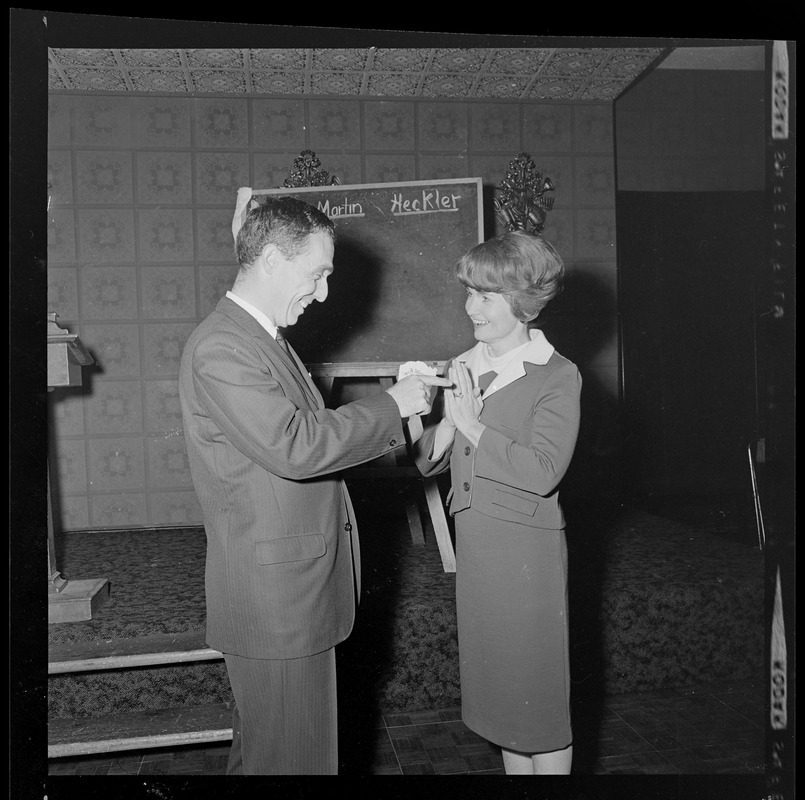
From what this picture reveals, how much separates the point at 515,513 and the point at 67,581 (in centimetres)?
169

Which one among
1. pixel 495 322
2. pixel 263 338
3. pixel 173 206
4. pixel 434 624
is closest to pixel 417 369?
pixel 495 322

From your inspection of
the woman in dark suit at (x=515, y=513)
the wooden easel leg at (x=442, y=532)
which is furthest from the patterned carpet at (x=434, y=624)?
the woman in dark suit at (x=515, y=513)

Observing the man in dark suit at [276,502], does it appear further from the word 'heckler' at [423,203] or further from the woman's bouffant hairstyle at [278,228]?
the word 'heckler' at [423,203]

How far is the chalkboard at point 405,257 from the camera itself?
2.88 m

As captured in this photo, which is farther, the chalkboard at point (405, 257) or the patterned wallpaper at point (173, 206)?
the patterned wallpaper at point (173, 206)

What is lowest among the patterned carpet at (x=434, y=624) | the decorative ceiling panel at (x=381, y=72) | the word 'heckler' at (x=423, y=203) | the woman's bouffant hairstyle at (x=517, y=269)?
the patterned carpet at (x=434, y=624)

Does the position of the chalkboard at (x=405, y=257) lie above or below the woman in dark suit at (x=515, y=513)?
above

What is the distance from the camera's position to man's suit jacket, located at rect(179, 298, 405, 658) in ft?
4.42

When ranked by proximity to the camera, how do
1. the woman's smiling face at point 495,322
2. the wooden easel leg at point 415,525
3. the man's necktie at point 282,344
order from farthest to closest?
the wooden easel leg at point 415,525, the woman's smiling face at point 495,322, the man's necktie at point 282,344

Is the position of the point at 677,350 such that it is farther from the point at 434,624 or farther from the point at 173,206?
the point at 173,206

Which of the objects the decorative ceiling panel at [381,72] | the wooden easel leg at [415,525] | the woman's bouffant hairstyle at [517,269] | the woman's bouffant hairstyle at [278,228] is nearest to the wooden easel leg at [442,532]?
the wooden easel leg at [415,525]

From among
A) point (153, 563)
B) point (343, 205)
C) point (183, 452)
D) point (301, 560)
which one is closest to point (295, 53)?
point (343, 205)

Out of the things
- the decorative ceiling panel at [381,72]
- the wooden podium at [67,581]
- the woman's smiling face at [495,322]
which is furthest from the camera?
the decorative ceiling panel at [381,72]

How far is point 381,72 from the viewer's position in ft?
11.0
